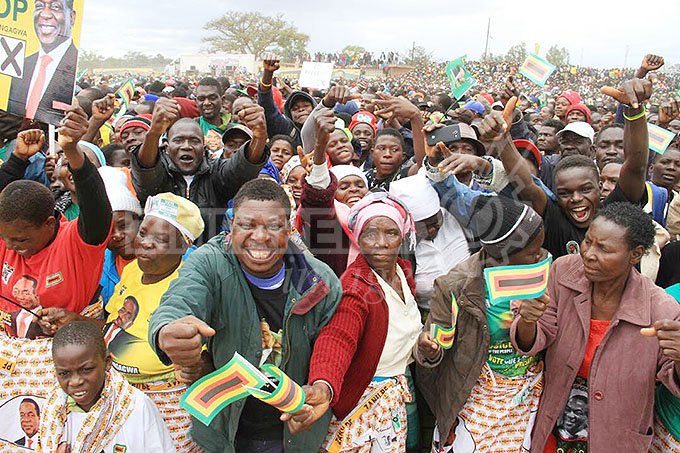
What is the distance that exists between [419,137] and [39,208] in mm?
2812

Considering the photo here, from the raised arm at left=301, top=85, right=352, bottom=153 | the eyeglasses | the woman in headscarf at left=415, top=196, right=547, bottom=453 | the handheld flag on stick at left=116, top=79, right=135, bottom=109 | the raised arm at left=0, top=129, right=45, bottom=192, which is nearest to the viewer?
the woman in headscarf at left=415, top=196, right=547, bottom=453

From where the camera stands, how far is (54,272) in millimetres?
2621

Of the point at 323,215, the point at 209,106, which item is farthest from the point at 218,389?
the point at 209,106

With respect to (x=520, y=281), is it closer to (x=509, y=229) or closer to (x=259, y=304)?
(x=509, y=229)

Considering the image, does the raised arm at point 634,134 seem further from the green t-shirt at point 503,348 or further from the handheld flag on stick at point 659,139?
the handheld flag on stick at point 659,139

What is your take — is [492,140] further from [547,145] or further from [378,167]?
[547,145]

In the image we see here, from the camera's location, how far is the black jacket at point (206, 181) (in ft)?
11.1

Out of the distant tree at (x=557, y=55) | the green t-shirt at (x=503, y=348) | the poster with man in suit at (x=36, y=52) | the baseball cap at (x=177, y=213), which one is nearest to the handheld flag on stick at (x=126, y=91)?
the poster with man in suit at (x=36, y=52)

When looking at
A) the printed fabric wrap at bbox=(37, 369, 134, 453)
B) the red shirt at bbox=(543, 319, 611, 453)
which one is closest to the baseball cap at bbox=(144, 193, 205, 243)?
the printed fabric wrap at bbox=(37, 369, 134, 453)

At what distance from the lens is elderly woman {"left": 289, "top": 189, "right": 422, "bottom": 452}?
232cm

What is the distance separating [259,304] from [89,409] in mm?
849

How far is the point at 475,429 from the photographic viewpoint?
2666 mm

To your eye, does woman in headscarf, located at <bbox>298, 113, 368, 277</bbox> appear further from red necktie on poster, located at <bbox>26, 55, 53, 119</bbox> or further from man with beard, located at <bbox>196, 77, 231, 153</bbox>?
man with beard, located at <bbox>196, 77, 231, 153</bbox>

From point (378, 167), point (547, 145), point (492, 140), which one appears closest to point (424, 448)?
point (492, 140)
